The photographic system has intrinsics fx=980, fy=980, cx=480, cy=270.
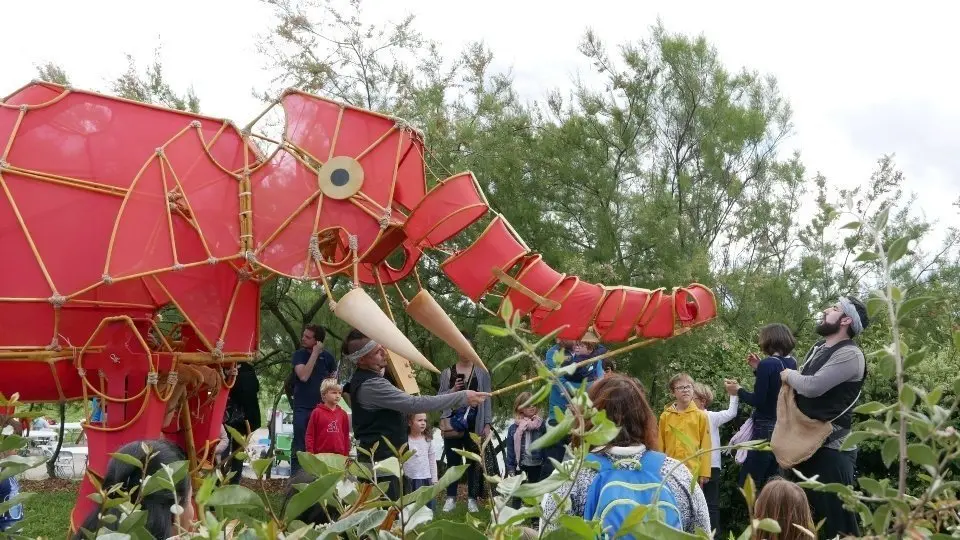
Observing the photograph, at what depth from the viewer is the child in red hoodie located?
6570 mm

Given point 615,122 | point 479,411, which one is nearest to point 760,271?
point 615,122

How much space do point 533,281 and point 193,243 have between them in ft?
5.93

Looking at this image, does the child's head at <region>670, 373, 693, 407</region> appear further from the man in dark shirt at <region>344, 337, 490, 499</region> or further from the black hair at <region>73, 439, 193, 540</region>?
the black hair at <region>73, 439, 193, 540</region>

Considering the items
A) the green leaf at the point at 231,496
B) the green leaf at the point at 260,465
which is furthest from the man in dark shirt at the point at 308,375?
the green leaf at the point at 231,496

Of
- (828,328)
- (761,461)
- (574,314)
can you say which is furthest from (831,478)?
(574,314)

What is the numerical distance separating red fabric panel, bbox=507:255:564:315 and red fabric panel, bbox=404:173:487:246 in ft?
1.33

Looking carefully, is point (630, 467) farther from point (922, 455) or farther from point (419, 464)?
point (419, 464)

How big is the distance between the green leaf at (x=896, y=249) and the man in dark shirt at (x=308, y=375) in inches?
261

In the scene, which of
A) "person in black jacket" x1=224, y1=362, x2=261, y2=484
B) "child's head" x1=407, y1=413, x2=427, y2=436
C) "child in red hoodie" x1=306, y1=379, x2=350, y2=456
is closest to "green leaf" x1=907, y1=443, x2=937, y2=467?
"child in red hoodie" x1=306, y1=379, x2=350, y2=456

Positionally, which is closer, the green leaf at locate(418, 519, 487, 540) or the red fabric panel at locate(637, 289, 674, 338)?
the green leaf at locate(418, 519, 487, 540)

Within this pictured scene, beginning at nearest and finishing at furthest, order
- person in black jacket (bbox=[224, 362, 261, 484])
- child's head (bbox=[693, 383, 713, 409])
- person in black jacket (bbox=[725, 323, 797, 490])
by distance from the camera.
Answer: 1. person in black jacket (bbox=[725, 323, 797, 490])
2. child's head (bbox=[693, 383, 713, 409])
3. person in black jacket (bbox=[224, 362, 261, 484])

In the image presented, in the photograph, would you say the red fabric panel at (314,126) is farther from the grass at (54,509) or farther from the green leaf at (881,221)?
the green leaf at (881,221)

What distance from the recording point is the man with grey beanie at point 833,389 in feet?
16.2

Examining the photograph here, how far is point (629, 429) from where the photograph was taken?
2893 mm
